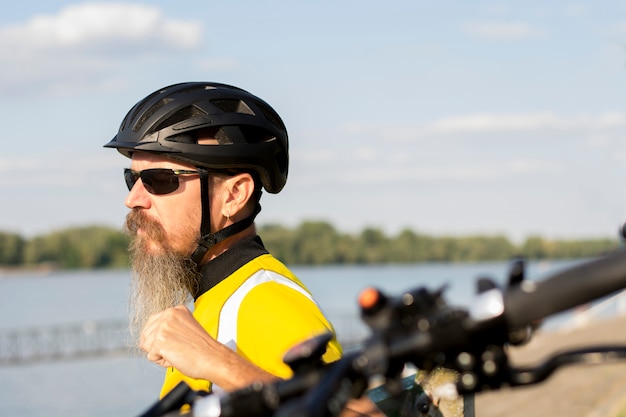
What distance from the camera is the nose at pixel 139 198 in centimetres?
407

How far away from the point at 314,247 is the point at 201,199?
93560 millimetres

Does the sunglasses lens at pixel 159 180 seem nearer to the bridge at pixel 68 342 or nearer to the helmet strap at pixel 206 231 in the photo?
the helmet strap at pixel 206 231

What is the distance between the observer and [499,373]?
182cm

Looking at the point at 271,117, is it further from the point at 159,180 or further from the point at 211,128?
the point at 159,180

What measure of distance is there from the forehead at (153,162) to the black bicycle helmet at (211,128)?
0.12 ft

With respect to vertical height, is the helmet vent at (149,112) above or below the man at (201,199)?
above

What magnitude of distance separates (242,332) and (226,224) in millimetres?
869

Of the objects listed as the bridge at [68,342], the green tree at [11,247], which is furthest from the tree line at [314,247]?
the bridge at [68,342]

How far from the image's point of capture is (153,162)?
420 cm

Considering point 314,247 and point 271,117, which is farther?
point 314,247

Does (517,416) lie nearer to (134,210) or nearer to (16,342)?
(134,210)

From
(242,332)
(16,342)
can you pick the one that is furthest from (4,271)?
(242,332)

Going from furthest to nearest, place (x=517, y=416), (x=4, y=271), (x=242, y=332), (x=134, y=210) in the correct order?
1. (x=4, y=271)
2. (x=517, y=416)
3. (x=134, y=210)
4. (x=242, y=332)

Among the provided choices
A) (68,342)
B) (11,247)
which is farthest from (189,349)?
(11,247)
